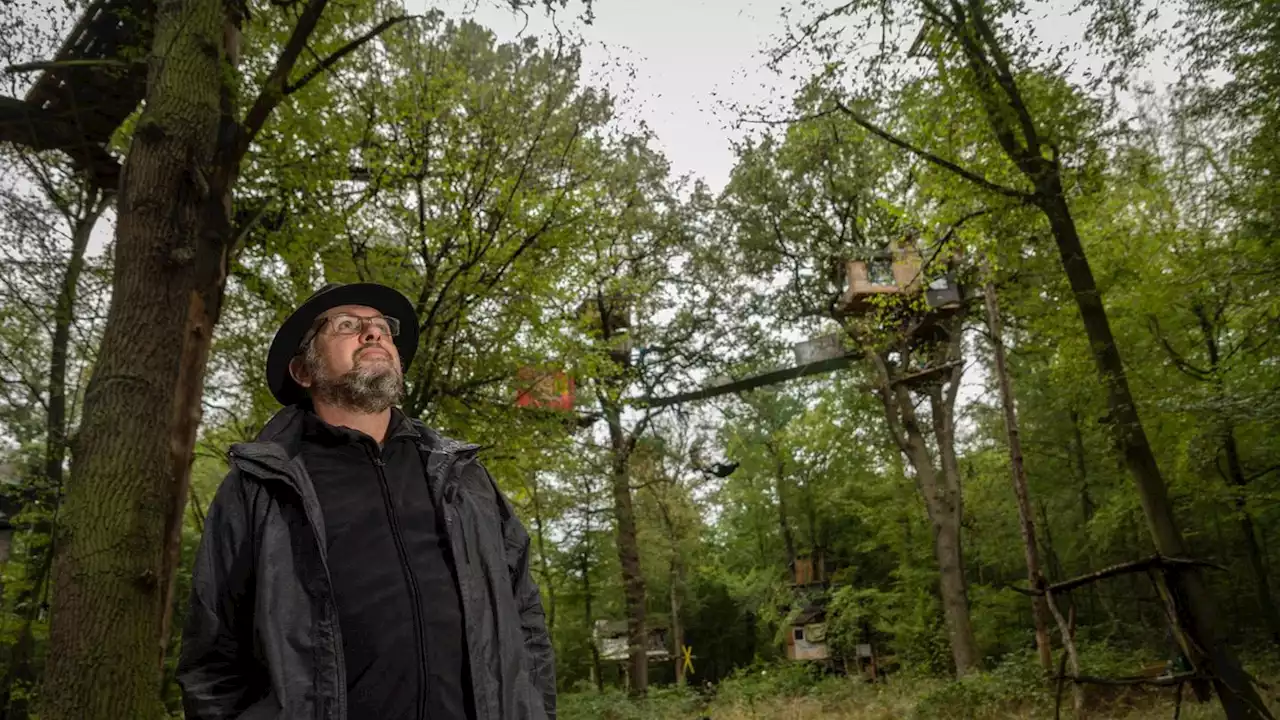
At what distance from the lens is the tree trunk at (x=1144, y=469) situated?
7.45 m

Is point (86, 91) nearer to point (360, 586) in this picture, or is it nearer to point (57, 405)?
point (57, 405)

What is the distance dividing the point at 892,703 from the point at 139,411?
47.0ft

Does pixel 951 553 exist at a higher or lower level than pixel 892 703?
higher

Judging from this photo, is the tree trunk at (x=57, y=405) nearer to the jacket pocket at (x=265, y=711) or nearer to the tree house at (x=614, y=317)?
the tree house at (x=614, y=317)

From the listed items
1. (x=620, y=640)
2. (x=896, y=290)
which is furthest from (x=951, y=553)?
(x=620, y=640)

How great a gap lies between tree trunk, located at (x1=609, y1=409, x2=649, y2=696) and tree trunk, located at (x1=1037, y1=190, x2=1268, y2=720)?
33.6 feet

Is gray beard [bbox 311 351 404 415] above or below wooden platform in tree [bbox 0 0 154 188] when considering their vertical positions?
below

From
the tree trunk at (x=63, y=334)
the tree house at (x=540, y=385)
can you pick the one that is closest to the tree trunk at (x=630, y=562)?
the tree house at (x=540, y=385)

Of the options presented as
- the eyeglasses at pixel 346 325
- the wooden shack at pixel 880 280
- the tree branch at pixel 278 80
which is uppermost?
the wooden shack at pixel 880 280

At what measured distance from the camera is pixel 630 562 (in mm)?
17844

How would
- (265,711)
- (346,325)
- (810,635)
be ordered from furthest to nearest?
(810,635), (346,325), (265,711)

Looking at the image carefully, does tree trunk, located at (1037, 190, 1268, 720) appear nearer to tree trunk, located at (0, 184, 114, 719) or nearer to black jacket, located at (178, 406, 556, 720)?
black jacket, located at (178, 406, 556, 720)

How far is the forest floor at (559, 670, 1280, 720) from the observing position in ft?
40.1

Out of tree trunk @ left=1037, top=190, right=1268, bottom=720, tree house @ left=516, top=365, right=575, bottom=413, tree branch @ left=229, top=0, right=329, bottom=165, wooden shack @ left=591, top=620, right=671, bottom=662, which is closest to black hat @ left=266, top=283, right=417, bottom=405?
tree branch @ left=229, top=0, right=329, bottom=165
